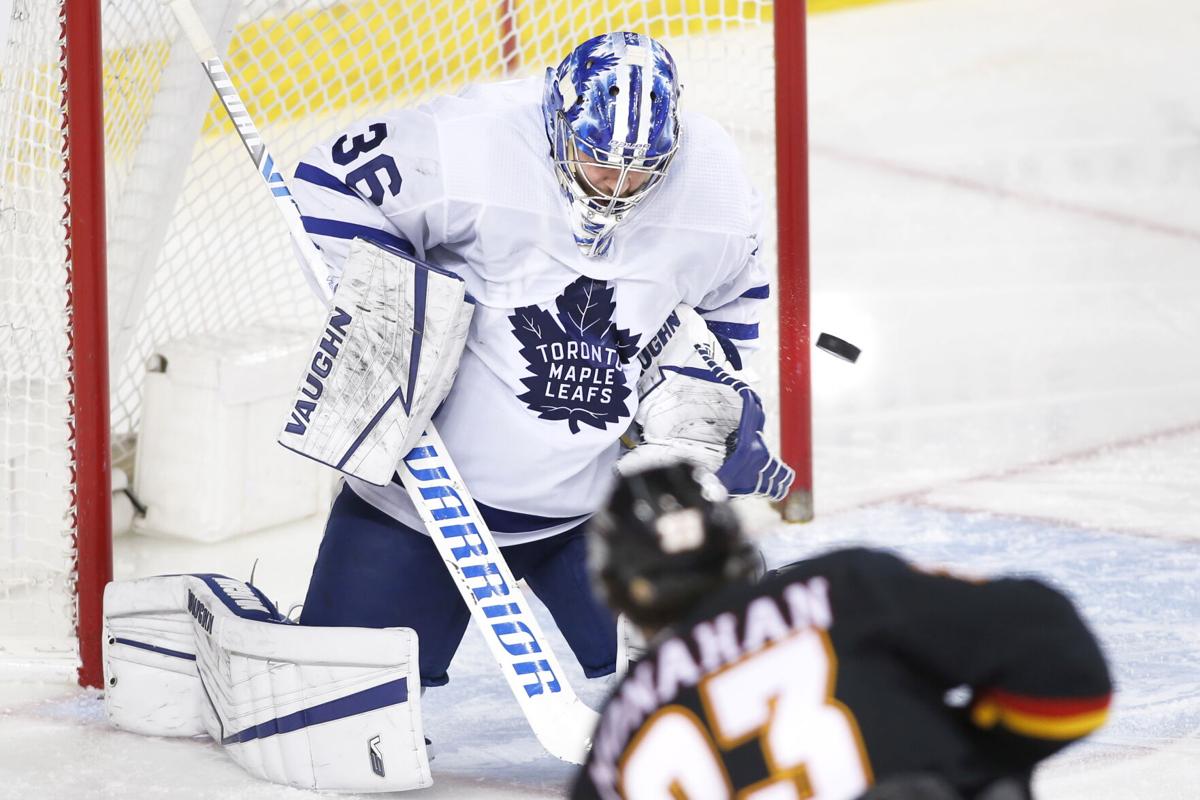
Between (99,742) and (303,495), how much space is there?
101 centimetres

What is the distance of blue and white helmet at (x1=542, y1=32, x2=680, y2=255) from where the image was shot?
1994 millimetres

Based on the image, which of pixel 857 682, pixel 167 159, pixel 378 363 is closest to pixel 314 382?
pixel 378 363

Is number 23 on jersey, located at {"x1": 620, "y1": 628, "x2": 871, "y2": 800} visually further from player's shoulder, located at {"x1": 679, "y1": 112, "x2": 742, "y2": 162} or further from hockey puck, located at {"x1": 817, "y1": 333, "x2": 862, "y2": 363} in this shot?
hockey puck, located at {"x1": 817, "y1": 333, "x2": 862, "y2": 363}

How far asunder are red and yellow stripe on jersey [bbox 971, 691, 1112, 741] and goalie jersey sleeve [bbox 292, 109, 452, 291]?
114 centimetres

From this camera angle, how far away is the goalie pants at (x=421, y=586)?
2.22 m

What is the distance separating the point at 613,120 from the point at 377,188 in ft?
1.01

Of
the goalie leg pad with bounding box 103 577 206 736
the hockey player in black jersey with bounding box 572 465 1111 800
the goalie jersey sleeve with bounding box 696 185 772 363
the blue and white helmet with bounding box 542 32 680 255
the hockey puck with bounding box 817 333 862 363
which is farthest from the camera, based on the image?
the hockey puck with bounding box 817 333 862 363

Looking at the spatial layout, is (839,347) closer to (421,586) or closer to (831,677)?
(421,586)

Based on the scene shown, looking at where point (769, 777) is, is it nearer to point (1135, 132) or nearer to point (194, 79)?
point (194, 79)

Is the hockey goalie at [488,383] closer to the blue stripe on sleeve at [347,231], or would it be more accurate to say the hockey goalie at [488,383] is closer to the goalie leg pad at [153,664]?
the blue stripe on sleeve at [347,231]

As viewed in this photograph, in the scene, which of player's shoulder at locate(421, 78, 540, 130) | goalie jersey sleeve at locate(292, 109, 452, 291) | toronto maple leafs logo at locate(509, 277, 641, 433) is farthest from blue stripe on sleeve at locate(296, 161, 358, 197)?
toronto maple leafs logo at locate(509, 277, 641, 433)

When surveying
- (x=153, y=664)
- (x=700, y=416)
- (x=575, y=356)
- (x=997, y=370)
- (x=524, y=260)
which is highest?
(x=524, y=260)

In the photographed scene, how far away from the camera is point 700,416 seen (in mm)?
2230

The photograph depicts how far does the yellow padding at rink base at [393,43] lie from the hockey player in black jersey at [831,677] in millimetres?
2287
